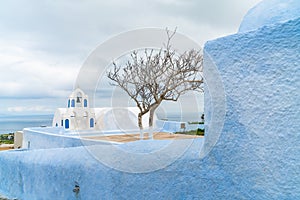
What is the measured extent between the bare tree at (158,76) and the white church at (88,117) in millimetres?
5143

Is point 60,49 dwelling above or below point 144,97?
above

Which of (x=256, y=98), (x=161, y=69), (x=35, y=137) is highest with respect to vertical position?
(x=161, y=69)

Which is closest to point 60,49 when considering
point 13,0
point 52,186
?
point 13,0

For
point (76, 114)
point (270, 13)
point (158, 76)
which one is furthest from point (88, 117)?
point (270, 13)

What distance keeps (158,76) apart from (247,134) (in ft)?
37.0

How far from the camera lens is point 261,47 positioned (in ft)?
10.7

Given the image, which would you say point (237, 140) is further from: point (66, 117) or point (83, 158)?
point (66, 117)

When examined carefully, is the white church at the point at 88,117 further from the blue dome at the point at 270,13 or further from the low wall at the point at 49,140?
the blue dome at the point at 270,13

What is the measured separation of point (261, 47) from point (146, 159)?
2345 mm

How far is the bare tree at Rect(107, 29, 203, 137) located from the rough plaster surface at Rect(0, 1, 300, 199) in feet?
33.2

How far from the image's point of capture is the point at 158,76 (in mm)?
14492

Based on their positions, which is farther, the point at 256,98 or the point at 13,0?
the point at 13,0

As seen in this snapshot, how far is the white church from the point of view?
20562 millimetres

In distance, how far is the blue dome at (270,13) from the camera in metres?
3.50
